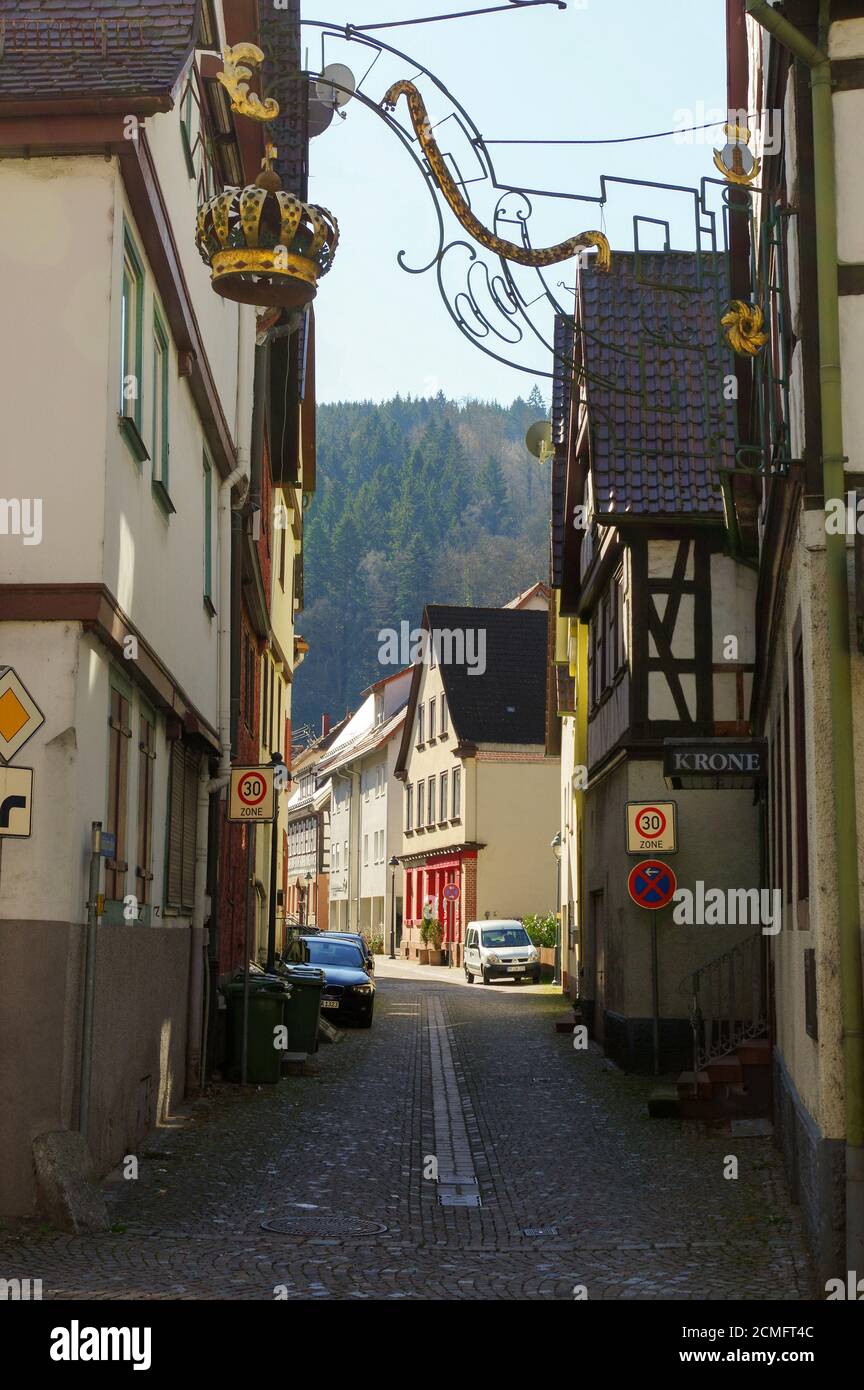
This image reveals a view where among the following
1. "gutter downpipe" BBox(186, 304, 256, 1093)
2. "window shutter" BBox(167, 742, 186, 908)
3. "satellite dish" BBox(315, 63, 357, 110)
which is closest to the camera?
"satellite dish" BBox(315, 63, 357, 110)

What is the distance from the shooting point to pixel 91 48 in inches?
433

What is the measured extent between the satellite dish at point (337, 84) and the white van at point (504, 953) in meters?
33.0

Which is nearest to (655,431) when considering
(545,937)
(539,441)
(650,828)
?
(650,828)

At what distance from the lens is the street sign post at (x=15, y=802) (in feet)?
28.4

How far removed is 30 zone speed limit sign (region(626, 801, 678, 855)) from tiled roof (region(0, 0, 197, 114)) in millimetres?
9896

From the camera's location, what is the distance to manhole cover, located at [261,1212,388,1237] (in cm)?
959

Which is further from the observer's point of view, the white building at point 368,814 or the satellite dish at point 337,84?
the white building at point 368,814

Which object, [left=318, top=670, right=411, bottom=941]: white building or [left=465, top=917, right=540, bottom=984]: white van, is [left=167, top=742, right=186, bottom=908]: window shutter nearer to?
[left=465, top=917, right=540, bottom=984]: white van

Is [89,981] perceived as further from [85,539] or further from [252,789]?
[252,789]

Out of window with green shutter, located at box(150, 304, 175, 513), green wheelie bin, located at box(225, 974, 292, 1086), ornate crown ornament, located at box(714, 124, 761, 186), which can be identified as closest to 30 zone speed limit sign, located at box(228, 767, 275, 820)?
green wheelie bin, located at box(225, 974, 292, 1086)

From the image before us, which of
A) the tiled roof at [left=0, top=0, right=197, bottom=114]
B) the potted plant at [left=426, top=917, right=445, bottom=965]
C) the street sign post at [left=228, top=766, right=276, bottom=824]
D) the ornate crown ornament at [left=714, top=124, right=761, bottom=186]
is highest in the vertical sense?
the tiled roof at [left=0, top=0, right=197, bottom=114]

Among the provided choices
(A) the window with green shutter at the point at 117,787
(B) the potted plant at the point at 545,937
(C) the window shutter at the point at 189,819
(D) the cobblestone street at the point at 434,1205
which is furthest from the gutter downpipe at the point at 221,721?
(B) the potted plant at the point at 545,937

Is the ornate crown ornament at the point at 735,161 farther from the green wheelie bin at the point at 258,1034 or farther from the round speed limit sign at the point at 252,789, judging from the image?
the green wheelie bin at the point at 258,1034

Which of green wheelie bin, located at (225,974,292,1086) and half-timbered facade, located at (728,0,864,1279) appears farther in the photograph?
green wheelie bin, located at (225,974,292,1086)
